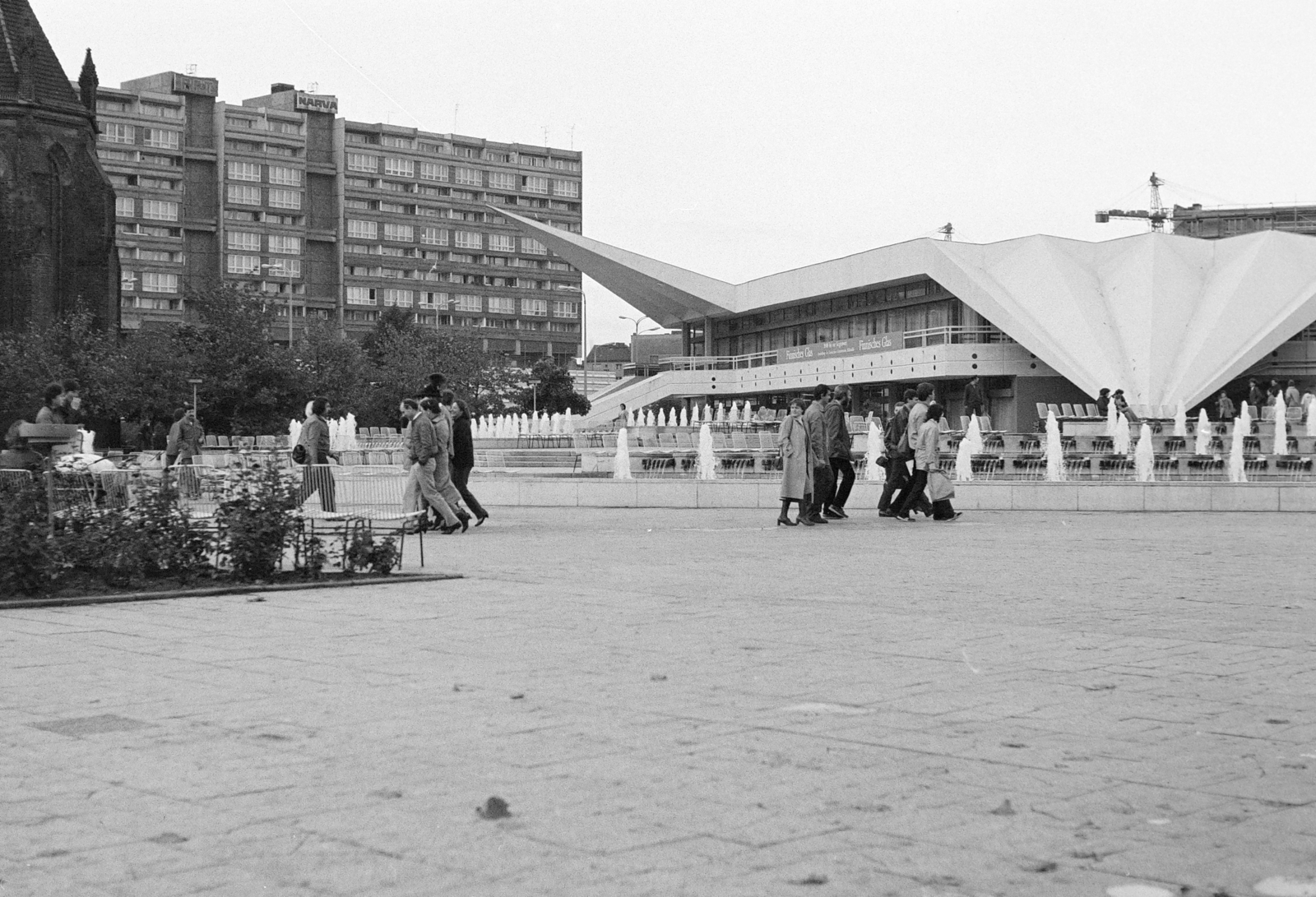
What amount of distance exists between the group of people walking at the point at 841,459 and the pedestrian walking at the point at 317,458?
506 cm

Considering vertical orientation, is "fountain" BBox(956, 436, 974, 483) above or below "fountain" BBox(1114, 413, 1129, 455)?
below

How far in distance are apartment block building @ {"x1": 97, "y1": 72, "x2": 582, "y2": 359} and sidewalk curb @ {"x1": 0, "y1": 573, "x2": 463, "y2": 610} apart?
88.8 metres

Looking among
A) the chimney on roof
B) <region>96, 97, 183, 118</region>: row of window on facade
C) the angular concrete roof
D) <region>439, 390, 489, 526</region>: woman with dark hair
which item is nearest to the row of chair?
<region>439, 390, 489, 526</region>: woman with dark hair

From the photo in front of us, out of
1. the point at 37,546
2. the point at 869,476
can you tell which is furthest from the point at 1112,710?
the point at 869,476

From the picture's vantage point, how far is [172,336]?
65938 mm

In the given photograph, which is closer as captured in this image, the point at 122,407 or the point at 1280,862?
the point at 1280,862

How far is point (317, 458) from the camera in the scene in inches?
642

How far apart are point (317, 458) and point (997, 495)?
10.5 m

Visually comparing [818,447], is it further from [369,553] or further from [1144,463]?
[1144,463]

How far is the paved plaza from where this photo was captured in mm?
3625

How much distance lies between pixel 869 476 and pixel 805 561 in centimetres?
1462

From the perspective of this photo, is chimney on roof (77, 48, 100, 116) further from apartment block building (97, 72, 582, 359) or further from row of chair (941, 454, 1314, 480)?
row of chair (941, 454, 1314, 480)

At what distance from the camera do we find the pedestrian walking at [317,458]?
40.0 ft

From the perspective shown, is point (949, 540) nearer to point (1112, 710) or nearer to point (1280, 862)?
point (1112, 710)
